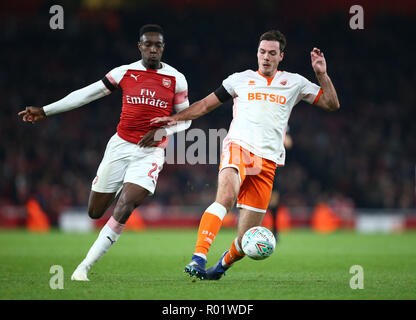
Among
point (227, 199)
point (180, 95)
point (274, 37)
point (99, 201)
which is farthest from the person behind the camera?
point (180, 95)

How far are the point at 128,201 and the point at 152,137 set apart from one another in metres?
0.77

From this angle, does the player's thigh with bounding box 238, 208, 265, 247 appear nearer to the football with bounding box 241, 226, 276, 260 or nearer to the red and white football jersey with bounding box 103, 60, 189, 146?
the football with bounding box 241, 226, 276, 260

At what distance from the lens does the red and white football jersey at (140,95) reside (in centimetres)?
712

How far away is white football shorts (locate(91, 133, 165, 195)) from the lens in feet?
23.0

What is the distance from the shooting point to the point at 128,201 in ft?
22.2

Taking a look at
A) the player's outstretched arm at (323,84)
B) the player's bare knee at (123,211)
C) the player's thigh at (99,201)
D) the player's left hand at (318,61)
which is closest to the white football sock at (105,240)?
the player's bare knee at (123,211)

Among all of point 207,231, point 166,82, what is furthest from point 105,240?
point 166,82

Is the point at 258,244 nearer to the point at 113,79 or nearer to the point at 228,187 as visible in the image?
the point at 228,187

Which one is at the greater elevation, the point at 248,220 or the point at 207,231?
the point at 248,220

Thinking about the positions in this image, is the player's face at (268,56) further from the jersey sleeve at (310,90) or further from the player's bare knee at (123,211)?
the player's bare knee at (123,211)

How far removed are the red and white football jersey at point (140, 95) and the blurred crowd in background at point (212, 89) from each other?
47.8 feet

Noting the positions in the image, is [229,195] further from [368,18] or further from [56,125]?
[368,18]

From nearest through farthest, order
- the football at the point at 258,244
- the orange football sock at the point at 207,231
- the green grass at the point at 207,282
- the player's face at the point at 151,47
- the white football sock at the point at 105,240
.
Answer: the green grass at the point at 207,282, the orange football sock at the point at 207,231, the football at the point at 258,244, the white football sock at the point at 105,240, the player's face at the point at 151,47
